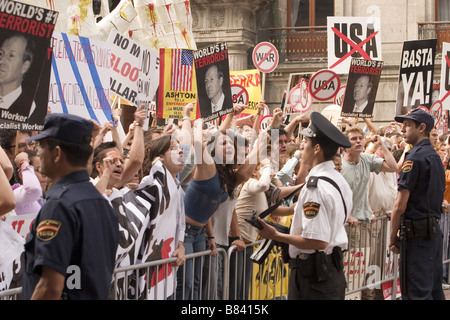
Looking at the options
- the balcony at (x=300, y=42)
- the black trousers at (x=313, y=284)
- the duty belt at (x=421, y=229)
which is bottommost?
the black trousers at (x=313, y=284)

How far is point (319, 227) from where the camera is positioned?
207 inches

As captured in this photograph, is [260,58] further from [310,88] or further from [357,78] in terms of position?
[357,78]

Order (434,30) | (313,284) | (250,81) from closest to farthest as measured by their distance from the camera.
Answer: (313,284) < (250,81) < (434,30)

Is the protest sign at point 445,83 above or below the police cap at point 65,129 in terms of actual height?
above

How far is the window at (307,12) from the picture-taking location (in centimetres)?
2525

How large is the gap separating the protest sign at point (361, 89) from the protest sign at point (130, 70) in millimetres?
3936

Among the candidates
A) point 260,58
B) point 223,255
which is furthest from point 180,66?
point 223,255

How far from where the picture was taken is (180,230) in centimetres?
620

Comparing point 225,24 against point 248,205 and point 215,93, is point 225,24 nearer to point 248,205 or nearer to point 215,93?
point 215,93

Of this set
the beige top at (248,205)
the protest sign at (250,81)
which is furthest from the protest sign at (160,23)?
the beige top at (248,205)

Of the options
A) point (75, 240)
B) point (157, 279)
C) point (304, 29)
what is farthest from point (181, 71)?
point (304, 29)

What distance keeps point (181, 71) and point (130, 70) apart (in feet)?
6.31

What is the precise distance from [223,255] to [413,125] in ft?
7.21

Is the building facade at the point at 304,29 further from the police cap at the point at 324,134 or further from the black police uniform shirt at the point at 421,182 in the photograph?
the police cap at the point at 324,134
